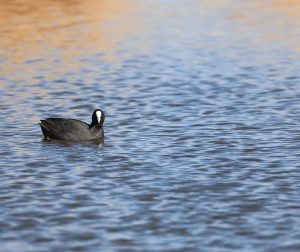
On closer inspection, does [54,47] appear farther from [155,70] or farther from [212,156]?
[212,156]

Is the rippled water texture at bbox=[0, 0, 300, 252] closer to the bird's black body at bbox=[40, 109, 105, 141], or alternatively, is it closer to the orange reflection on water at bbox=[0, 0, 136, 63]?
the orange reflection on water at bbox=[0, 0, 136, 63]

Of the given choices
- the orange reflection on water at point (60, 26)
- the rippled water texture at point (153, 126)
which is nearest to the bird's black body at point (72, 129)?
the rippled water texture at point (153, 126)

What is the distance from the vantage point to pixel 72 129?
1953 cm

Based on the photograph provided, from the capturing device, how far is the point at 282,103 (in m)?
22.8

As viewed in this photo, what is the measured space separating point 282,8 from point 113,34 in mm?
7167

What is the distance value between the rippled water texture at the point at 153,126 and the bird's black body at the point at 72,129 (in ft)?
0.65

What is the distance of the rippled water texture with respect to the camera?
13.6 m

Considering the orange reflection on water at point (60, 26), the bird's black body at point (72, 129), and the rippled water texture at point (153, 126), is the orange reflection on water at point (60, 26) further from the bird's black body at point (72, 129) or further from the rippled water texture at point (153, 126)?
the bird's black body at point (72, 129)

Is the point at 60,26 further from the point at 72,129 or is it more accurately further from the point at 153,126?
the point at 72,129

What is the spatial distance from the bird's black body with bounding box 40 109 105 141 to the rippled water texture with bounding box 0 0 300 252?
0.20m

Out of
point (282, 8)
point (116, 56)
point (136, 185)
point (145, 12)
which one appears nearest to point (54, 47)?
point (116, 56)

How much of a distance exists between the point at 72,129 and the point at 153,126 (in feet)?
6.07

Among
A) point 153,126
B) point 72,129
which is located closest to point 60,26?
point 153,126

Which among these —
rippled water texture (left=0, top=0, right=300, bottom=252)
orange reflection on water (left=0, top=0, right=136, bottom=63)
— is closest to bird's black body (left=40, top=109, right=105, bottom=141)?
rippled water texture (left=0, top=0, right=300, bottom=252)
